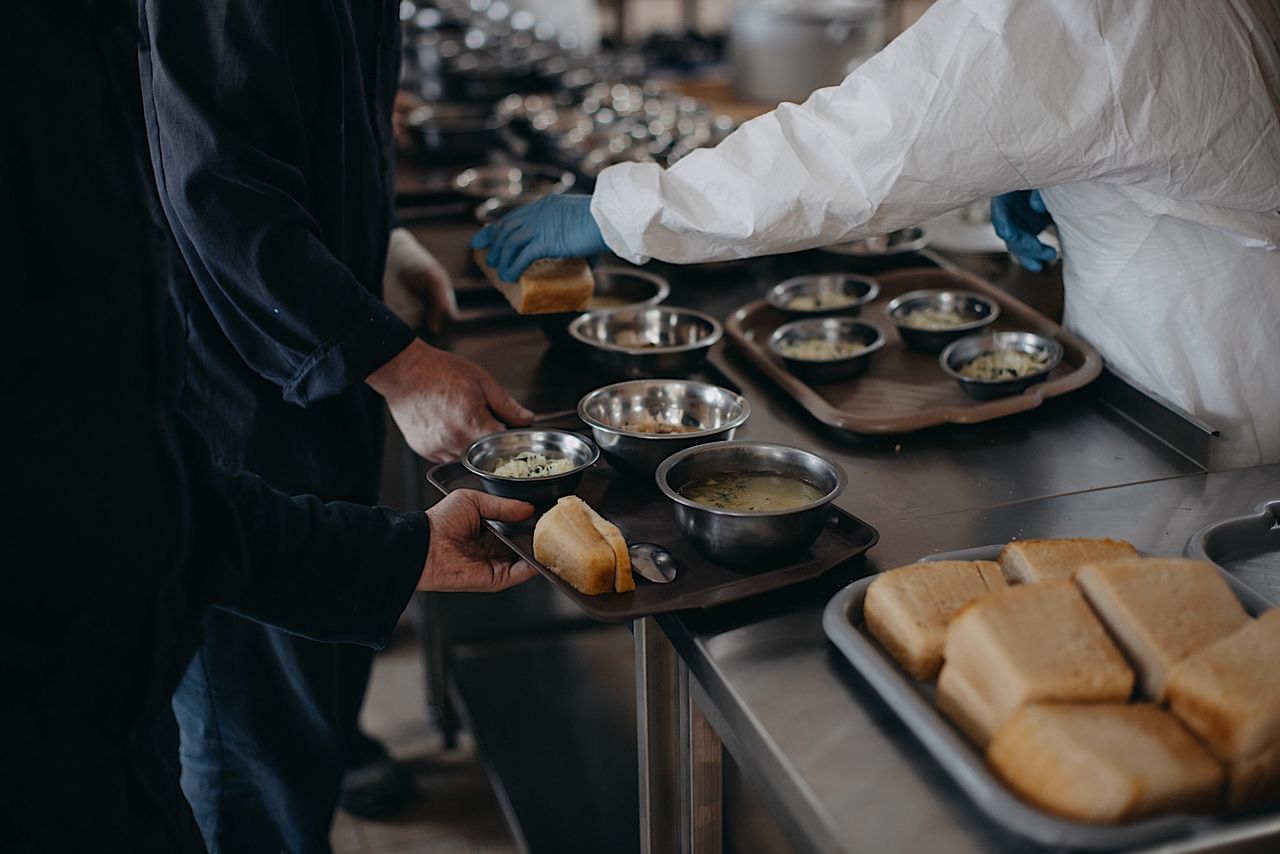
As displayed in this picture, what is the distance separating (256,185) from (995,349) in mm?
1151

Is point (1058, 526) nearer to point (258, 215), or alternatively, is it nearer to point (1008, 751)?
point (1008, 751)

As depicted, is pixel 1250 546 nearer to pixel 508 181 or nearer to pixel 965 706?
pixel 965 706

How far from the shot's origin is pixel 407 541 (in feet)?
4.49

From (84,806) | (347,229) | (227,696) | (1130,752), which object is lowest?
(227,696)

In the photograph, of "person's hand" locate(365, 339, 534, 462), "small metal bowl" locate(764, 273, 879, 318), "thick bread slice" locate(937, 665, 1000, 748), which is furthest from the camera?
"small metal bowl" locate(764, 273, 879, 318)

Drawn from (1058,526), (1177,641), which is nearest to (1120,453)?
(1058,526)

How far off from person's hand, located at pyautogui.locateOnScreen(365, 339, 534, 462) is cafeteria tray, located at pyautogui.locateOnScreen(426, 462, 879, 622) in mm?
110

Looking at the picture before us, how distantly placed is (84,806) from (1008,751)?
0.80m

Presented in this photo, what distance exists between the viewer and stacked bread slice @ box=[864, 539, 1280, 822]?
3.03 feet

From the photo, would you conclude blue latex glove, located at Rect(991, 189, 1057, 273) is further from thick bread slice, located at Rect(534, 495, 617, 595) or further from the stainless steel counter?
thick bread slice, located at Rect(534, 495, 617, 595)

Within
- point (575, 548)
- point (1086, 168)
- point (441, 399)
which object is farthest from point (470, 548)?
point (1086, 168)

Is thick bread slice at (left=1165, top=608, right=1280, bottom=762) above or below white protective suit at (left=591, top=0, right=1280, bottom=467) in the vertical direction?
below

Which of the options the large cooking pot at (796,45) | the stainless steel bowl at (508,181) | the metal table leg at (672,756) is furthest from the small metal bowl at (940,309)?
the large cooking pot at (796,45)

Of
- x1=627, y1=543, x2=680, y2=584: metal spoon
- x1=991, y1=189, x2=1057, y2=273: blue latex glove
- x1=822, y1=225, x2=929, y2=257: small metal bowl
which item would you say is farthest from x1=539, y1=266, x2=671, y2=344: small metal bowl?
x1=627, y1=543, x2=680, y2=584: metal spoon
